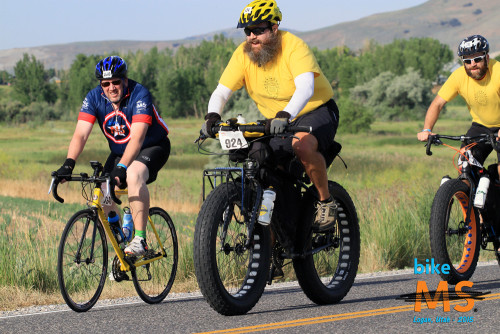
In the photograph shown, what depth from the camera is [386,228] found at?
10461mm

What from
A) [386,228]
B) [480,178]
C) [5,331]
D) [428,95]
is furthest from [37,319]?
[428,95]

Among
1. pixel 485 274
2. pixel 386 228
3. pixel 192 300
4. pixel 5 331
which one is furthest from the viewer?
pixel 386 228

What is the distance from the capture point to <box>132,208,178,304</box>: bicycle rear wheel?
24.4 feet

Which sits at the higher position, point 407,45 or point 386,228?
point 407,45

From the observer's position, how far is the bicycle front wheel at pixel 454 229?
7.61m

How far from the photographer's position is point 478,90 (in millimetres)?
8195

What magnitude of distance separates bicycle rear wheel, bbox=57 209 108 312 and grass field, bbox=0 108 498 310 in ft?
2.64

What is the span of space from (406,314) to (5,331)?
291 cm

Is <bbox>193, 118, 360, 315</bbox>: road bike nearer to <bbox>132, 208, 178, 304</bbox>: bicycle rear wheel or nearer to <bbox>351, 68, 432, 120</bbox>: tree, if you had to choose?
<bbox>132, 208, 178, 304</bbox>: bicycle rear wheel

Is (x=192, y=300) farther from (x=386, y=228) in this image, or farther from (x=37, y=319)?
(x=386, y=228)

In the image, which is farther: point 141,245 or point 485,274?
point 485,274

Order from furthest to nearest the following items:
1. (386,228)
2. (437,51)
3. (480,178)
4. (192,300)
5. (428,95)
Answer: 1. (437,51)
2. (428,95)
3. (386,228)
4. (480,178)
5. (192,300)

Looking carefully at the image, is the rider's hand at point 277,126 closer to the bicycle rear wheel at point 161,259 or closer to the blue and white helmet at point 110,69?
the blue and white helmet at point 110,69

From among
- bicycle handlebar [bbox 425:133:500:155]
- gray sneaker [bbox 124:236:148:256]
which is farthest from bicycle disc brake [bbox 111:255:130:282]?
bicycle handlebar [bbox 425:133:500:155]
